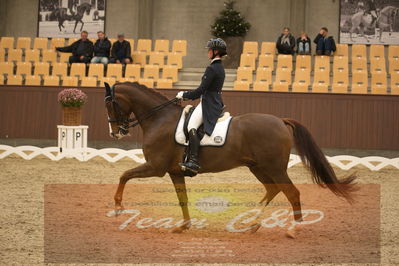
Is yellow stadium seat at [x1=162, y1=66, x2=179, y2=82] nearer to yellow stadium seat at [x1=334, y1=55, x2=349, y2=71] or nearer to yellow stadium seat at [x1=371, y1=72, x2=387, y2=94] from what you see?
yellow stadium seat at [x1=334, y1=55, x2=349, y2=71]

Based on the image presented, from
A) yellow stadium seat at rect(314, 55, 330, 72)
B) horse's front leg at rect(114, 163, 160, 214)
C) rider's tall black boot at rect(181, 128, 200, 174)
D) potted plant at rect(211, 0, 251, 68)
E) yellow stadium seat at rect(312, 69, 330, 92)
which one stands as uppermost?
potted plant at rect(211, 0, 251, 68)

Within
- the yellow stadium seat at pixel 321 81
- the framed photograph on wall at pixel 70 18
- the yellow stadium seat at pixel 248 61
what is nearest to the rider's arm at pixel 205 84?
the yellow stadium seat at pixel 321 81

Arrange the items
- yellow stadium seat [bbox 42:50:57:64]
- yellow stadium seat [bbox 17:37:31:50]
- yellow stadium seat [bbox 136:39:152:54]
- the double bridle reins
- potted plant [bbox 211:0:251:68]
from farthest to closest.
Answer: potted plant [bbox 211:0:251:68], yellow stadium seat [bbox 17:37:31:50], yellow stadium seat [bbox 136:39:152:54], yellow stadium seat [bbox 42:50:57:64], the double bridle reins

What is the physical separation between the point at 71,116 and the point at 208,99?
22.7ft

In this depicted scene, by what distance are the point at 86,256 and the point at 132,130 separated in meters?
9.39

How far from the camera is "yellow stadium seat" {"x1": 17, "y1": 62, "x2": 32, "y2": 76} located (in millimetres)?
15799

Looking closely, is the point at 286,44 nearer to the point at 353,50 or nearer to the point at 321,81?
the point at 321,81

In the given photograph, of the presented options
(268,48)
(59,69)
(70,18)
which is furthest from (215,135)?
(70,18)

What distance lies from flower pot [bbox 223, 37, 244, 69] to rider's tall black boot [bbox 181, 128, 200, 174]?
38.4 ft

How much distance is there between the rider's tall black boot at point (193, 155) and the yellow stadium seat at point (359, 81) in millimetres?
9405

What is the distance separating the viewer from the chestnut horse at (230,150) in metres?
5.83

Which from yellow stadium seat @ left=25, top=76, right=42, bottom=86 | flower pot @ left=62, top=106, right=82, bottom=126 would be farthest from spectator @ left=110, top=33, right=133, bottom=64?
flower pot @ left=62, top=106, right=82, bottom=126

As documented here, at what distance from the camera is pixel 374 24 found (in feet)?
60.4

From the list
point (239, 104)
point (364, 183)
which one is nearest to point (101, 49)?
point (239, 104)
